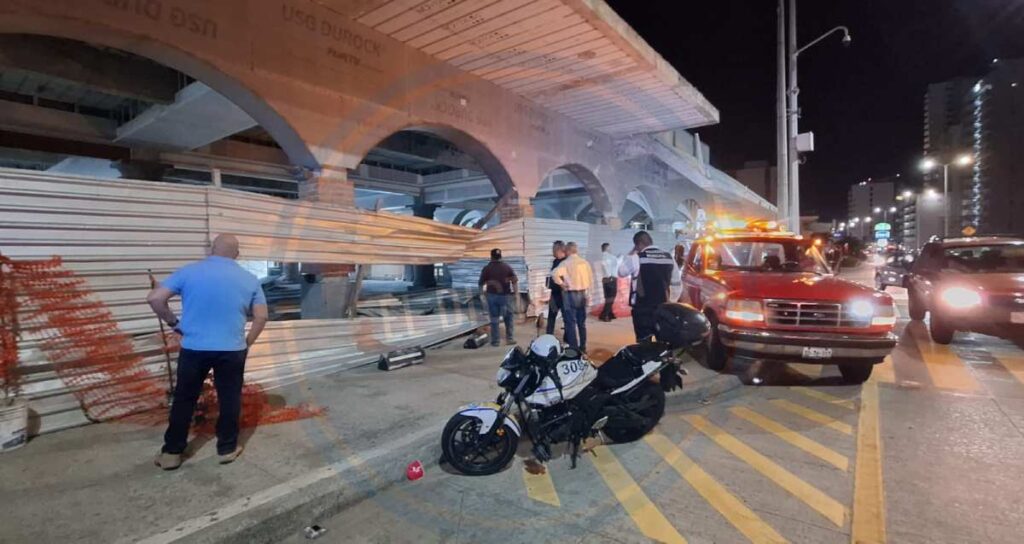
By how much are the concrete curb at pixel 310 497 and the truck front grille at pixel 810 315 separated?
4.10 metres

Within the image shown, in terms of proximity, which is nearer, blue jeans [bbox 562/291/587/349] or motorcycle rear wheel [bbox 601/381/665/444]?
motorcycle rear wheel [bbox 601/381/665/444]

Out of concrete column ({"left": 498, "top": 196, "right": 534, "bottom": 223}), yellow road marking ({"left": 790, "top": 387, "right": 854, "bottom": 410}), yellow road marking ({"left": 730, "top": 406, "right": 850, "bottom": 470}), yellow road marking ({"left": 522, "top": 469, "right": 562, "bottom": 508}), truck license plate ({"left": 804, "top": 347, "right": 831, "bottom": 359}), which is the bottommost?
yellow road marking ({"left": 522, "top": 469, "right": 562, "bottom": 508})

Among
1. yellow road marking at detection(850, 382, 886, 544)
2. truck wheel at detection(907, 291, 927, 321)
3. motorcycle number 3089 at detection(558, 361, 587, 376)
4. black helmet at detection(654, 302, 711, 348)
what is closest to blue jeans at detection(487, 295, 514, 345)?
black helmet at detection(654, 302, 711, 348)

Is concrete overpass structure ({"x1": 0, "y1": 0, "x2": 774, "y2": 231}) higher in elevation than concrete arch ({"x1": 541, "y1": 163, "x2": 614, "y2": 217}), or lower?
higher

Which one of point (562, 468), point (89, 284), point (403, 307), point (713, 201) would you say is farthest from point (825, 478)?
point (713, 201)

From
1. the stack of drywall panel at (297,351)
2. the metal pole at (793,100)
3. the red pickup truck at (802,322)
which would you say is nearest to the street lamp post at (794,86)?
the metal pole at (793,100)

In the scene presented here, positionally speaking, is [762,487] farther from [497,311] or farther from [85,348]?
[85,348]

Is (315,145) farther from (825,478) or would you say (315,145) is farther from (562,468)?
(825,478)

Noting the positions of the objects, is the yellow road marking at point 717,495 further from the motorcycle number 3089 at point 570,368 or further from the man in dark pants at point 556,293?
the man in dark pants at point 556,293

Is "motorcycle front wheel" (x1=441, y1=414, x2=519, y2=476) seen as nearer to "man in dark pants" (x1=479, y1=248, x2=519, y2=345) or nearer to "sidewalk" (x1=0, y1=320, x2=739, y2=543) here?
"sidewalk" (x1=0, y1=320, x2=739, y2=543)

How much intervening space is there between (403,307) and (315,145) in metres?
3.49

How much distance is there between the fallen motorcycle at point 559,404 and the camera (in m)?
3.94

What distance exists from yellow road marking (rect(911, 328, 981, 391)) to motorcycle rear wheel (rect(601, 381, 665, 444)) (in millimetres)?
4186

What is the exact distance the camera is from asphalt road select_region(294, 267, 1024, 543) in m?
3.11
